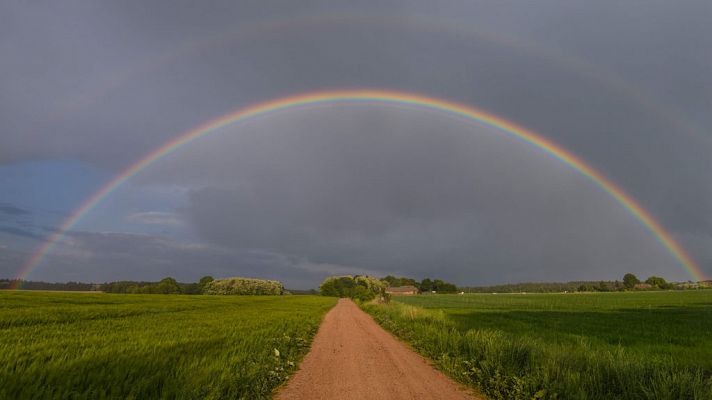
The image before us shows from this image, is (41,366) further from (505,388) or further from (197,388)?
(505,388)

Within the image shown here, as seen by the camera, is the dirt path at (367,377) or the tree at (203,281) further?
the tree at (203,281)

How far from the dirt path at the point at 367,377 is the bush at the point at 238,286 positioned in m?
131

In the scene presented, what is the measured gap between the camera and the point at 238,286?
134500 millimetres

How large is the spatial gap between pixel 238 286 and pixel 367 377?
5353 inches

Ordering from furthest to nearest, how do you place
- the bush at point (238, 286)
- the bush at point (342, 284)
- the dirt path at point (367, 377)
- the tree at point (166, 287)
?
the bush at point (342, 284), the bush at point (238, 286), the tree at point (166, 287), the dirt path at point (367, 377)

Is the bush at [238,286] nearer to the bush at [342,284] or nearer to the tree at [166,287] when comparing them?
the tree at [166,287]

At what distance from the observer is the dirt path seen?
7.88m

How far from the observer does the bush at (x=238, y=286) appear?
134m

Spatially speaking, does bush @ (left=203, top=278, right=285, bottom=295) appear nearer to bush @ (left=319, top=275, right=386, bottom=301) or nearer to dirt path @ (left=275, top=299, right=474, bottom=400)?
bush @ (left=319, top=275, right=386, bottom=301)

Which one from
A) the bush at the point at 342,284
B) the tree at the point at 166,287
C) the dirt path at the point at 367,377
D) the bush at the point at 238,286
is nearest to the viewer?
the dirt path at the point at 367,377

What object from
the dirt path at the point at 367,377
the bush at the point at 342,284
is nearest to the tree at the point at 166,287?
the bush at the point at 342,284

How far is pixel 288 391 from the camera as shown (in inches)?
320

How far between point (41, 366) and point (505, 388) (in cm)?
932

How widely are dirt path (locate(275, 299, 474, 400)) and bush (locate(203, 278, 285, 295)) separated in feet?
429
